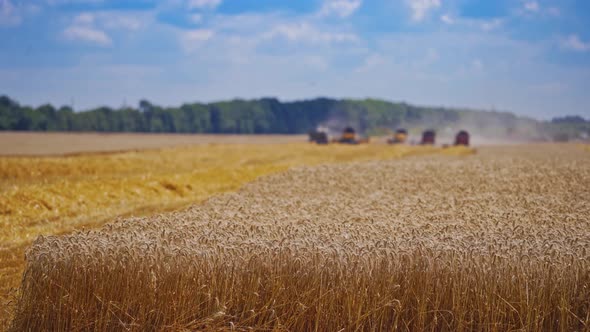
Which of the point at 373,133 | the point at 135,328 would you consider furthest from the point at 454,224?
the point at 373,133

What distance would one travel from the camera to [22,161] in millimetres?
30781

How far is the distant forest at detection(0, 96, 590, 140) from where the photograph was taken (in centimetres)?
9669

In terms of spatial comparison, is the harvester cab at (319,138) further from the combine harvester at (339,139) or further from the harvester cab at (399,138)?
the harvester cab at (399,138)

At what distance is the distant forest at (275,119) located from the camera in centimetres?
9669

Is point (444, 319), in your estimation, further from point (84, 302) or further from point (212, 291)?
point (84, 302)

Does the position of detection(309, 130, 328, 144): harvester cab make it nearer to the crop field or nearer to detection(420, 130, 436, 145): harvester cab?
detection(420, 130, 436, 145): harvester cab

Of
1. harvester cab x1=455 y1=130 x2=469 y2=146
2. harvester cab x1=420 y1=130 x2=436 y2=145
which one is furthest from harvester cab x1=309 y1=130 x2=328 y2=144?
harvester cab x1=455 y1=130 x2=469 y2=146

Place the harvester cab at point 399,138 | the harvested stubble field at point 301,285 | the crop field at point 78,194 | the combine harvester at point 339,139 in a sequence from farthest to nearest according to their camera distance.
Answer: the harvester cab at point 399,138
the combine harvester at point 339,139
the crop field at point 78,194
the harvested stubble field at point 301,285

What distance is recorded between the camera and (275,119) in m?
148

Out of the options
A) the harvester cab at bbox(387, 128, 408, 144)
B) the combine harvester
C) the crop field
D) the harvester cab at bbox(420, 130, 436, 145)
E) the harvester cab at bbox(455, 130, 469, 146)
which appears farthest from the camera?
the harvester cab at bbox(387, 128, 408, 144)

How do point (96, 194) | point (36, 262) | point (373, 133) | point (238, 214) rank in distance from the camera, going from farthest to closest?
point (373, 133)
point (96, 194)
point (238, 214)
point (36, 262)

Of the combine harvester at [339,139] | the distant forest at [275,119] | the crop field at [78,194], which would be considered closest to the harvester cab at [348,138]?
the combine harvester at [339,139]

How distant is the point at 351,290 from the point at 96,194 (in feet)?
49.5

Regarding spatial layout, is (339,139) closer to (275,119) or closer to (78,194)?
(78,194)
